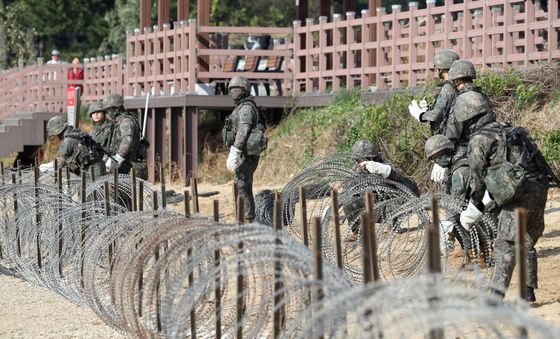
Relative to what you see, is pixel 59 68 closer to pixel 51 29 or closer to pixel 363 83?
pixel 363 83


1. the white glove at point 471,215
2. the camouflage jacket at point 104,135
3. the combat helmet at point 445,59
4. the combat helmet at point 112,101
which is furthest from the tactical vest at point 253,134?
the white glove at point 471,215

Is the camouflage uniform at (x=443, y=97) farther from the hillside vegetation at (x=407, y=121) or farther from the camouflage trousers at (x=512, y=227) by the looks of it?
the hillside vegetation at (x=407, y=121)

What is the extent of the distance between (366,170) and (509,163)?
4217 millimetres

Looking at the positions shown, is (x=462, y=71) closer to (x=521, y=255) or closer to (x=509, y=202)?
(x=509, y=202)

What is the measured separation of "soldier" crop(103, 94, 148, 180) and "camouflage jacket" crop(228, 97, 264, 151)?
114 cm

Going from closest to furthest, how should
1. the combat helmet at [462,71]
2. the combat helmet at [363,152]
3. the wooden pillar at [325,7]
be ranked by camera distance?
1. the combat helmet at [462,71]
2. the combat helmet at [363,152]
3. the wooden pillar at [325,7]

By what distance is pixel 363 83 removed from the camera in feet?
64.2

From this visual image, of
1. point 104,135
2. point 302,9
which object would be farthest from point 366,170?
point 302,9

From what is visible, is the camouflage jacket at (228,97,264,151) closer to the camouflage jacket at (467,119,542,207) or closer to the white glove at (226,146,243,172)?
the white glove at (226,146,243,172)

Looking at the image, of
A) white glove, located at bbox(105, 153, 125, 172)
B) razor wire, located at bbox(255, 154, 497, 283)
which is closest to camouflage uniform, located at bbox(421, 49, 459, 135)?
razor wire, located at bbox(255, 154, 497, 283)

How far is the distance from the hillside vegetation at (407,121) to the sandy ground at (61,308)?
2.52 meters

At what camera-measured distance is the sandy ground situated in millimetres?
9398

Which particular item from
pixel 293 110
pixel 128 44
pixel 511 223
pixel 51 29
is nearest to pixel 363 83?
pixel 293 110

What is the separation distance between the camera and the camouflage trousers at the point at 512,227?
8.88 meters
